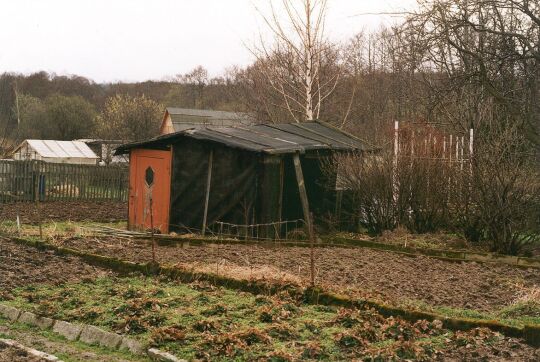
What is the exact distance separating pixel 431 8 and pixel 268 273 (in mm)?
6455

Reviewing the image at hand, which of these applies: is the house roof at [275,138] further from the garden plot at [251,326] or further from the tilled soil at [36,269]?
the garden plot at [251,326]

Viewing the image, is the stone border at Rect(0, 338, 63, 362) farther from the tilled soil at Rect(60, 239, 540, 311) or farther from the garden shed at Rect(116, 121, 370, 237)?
the garden shed at Rect(116, 121, 370, 237)

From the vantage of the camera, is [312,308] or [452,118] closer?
[312,308]

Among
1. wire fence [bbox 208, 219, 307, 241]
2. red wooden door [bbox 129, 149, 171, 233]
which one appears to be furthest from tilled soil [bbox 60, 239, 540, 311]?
red wooden door [bbox 129, 149, 171, 233]

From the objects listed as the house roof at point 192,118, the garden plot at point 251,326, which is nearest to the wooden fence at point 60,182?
the garden plot at point 251,326

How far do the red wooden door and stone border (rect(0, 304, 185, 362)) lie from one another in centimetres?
897

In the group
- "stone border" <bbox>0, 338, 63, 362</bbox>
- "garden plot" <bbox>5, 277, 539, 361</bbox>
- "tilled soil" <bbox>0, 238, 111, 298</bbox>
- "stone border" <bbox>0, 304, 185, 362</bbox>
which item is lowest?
"stone border" <bbox>0, 338, 63, 362</bbox>

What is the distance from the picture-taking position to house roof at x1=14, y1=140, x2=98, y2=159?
41312 millimetres

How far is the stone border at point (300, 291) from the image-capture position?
6.36 metres

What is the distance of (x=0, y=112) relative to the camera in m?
37.0

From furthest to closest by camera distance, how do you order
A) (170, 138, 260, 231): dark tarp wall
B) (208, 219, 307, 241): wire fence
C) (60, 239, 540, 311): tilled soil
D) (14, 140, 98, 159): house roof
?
(14, 140, 98, 159): house roof → (170, 138, 260, 231): dark tarp wall → (208, 219, 307, 241): wire fence → (60, 239, 540, 311): tilled soil

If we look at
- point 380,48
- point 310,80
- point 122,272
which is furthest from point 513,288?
point 380,48

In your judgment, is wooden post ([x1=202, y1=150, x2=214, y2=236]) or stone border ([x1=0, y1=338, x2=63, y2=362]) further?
wooden post ([x1=202, y1=150, x2=214, y2=236])

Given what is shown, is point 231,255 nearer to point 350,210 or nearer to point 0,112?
point 350,210
